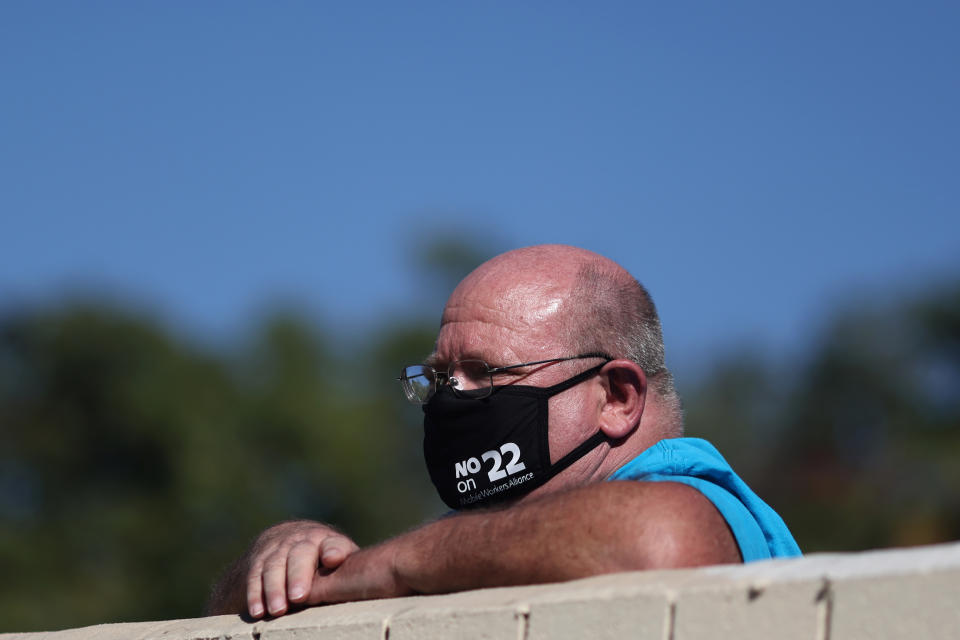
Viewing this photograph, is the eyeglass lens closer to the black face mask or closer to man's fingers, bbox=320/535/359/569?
the black face mask

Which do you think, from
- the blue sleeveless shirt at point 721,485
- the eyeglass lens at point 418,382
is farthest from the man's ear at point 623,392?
the eyeglass lens at point 418,382

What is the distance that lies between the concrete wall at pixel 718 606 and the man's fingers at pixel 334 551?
319 millimetres

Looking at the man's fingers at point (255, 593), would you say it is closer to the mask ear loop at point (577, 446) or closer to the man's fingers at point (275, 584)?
the man's fingers at point (275, 584)

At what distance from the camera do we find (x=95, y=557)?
29.0m

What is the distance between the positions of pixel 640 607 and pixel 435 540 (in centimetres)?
83

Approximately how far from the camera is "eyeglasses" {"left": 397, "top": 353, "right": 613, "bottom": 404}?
400 cm

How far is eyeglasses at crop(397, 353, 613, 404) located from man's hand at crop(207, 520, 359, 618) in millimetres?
667

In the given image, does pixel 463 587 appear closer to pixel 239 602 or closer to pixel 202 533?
pixel 239 602

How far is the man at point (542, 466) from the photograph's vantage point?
289 cm

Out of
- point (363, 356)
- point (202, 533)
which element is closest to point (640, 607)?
point (202, 533)

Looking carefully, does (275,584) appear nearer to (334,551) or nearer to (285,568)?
(285,568)

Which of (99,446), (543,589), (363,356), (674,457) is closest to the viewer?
(543,589)

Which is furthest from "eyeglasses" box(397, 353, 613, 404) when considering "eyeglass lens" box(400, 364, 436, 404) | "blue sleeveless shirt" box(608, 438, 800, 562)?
Result: "blue sleeveless shirt" box(608, 438, 800, 562)

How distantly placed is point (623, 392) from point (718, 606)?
168cm
